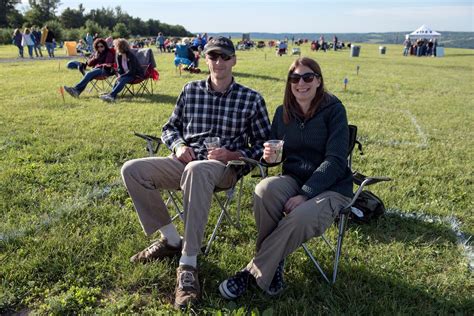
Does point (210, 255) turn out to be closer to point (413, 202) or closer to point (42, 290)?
point (42, 290)

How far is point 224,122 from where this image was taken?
3150 millimetres

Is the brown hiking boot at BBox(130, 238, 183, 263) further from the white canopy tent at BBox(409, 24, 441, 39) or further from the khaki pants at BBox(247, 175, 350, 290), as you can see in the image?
the white canopy tent at BBox(409, 24, 441, 39)

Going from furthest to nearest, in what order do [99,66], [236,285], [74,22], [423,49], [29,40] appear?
[74,22] → [423,49] → [29,40] → [99,66] → [236,285]

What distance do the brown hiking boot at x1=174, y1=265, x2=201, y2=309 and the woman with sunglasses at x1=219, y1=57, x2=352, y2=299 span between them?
0.58 ft

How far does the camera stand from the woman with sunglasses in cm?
247

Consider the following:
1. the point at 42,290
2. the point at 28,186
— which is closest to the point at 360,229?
the point at 42,290

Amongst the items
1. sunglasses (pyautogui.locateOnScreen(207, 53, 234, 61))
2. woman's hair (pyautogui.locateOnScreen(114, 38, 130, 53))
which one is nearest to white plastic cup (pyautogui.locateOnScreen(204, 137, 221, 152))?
sunglasses (pyautogui.locateOnScreen(207, 53, 234, 61))

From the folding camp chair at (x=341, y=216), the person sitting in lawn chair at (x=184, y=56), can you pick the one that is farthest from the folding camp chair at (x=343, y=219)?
the person sitting in lawn chair at (x=184, y=56)

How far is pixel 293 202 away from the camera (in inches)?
102

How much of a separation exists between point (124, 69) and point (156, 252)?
6.95 m

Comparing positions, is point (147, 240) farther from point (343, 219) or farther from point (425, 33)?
point (425, 33)

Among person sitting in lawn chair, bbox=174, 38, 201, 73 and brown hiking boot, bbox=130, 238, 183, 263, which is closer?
brown hiking boot, bbox=130, 238, 183, 263

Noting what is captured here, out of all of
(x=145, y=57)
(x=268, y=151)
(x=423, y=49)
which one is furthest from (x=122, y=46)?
(x=423, y=49)

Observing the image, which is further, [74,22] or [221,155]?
[74,22]
